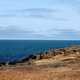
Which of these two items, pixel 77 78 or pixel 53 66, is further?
pixel 53 66

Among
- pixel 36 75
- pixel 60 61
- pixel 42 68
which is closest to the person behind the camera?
pixel 36 75

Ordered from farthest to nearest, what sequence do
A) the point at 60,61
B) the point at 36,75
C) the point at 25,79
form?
the point at 60,61 < the point at 36,75 < the point at 25,79

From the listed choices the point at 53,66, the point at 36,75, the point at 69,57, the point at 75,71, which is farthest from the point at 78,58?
the point at 36,75

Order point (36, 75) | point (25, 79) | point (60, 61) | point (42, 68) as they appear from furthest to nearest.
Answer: point (60, 61)
point (42, 68)
point (36, 75)
point (25, 79)

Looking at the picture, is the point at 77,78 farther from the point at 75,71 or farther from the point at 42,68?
the point at 42,68

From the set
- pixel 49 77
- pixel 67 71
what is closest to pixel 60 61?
pixel 67 71

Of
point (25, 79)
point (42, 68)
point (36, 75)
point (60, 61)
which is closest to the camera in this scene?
point (25, 79)

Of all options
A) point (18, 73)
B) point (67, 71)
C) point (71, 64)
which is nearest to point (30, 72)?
point (18, 73)

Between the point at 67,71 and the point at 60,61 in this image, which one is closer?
the point at 67,71

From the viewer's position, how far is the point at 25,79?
90.8 ft

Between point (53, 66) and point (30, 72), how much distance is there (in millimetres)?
4284

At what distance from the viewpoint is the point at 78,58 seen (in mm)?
38750

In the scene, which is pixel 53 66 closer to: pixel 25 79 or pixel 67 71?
pixel 67 71

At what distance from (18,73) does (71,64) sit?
24.0 feet
